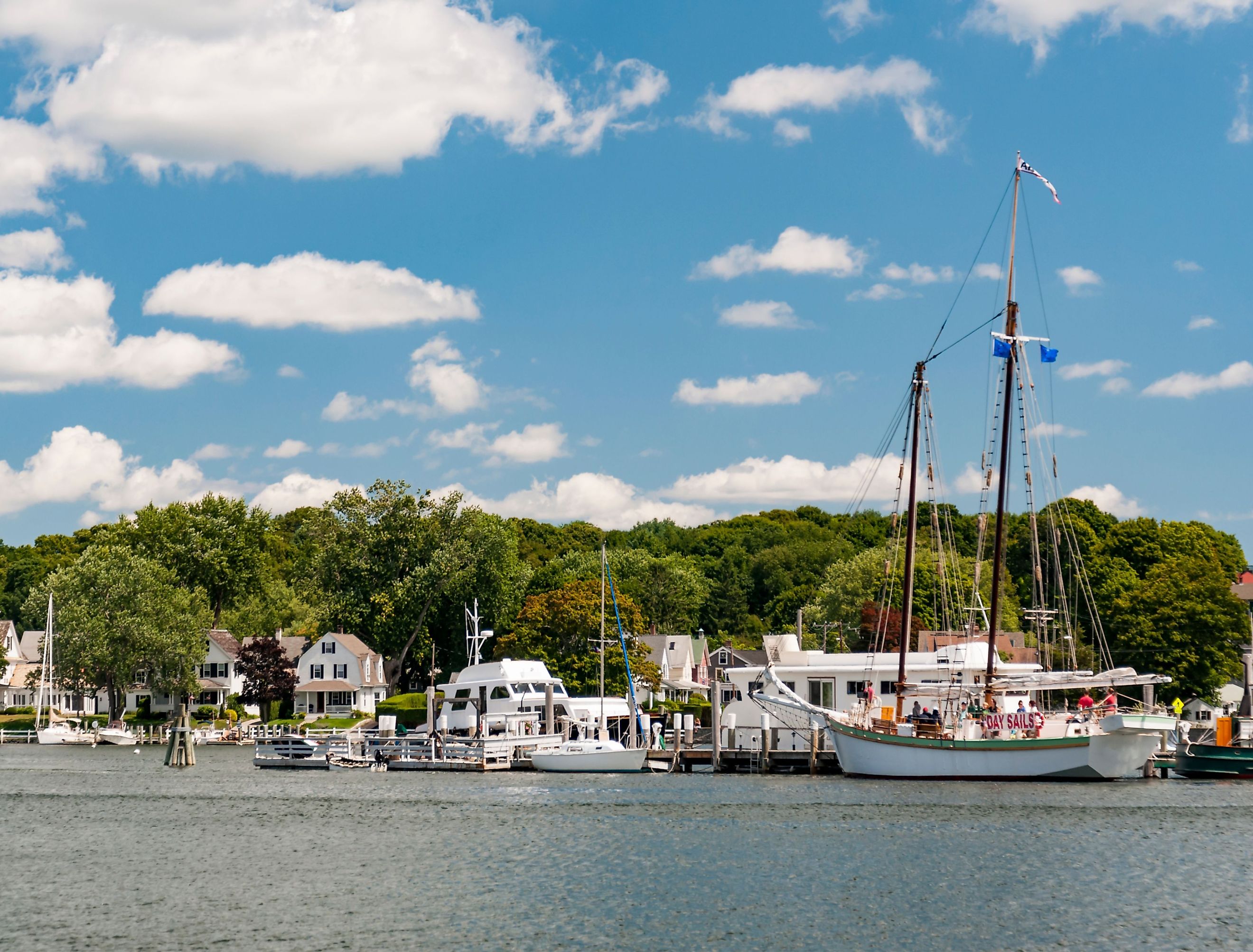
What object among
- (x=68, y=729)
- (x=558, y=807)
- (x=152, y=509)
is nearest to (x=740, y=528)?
(x=152, y=509)

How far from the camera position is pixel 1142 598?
310 ft

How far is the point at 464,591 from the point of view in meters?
101

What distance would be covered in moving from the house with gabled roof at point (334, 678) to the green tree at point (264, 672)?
271cm

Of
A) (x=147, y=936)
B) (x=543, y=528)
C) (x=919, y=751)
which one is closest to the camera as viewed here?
(x=147, y=936)

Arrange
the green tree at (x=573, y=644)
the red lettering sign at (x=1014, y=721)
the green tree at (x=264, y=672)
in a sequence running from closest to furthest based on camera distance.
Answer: the red lettering sign at (x=1014, y=721)
the green tree at (x=573, y=644)
the green tree at (x=264, y=672)

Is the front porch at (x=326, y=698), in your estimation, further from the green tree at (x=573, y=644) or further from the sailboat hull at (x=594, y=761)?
the sailboat hull at (x=594, y=761)

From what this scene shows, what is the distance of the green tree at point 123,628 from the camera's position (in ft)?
300

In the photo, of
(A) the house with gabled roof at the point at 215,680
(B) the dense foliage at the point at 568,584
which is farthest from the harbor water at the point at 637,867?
(A) the house with gabled roof at the point at 215,680

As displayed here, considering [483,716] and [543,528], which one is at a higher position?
[543,528]

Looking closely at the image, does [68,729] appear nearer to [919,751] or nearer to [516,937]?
[919,751]

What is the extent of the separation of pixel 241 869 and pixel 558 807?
1478 cm

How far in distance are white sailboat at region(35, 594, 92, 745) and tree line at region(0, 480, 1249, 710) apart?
54.8 inches

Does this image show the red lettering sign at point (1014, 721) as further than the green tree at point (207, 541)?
No

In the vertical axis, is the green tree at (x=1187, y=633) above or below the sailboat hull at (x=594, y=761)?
above
